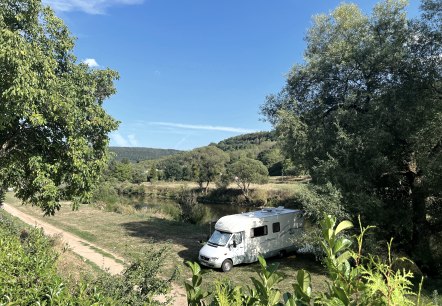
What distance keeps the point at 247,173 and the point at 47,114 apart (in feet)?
159

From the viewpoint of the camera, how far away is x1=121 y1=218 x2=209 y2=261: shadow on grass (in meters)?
17.5

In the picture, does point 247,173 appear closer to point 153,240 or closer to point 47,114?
point 153,240

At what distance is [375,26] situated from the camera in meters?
16.4

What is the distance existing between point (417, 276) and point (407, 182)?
4.36 m

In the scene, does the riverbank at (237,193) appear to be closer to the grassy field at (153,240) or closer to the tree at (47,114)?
the grassy field at (153,240)

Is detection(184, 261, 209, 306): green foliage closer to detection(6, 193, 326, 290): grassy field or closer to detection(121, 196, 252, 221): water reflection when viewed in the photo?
detection(6, 193, 326, 290): grassy field

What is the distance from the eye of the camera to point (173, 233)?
68.6 feet

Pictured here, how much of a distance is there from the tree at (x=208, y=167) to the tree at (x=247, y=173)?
30.7ft

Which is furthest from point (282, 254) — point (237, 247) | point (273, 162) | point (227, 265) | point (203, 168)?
point (273, 162)

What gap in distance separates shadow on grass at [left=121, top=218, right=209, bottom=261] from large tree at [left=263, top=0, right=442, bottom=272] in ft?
23.7

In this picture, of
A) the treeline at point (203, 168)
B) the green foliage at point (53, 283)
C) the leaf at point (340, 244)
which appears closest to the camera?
the leaf at point (340, 244)

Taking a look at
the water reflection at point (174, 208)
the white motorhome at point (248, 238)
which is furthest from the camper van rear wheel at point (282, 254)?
the water reflection at point (174, 208)

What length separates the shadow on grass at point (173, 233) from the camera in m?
17.5

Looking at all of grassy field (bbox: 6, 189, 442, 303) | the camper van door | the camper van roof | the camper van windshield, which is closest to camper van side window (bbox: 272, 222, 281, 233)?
the camper van roof
